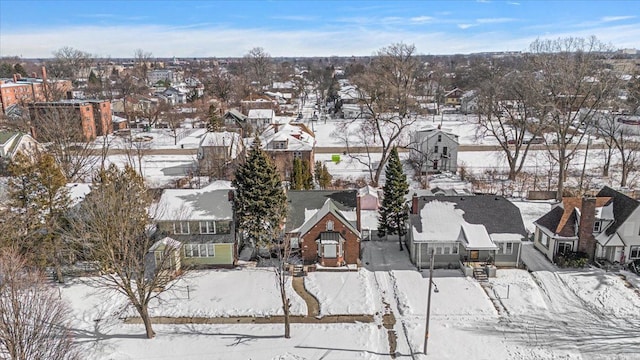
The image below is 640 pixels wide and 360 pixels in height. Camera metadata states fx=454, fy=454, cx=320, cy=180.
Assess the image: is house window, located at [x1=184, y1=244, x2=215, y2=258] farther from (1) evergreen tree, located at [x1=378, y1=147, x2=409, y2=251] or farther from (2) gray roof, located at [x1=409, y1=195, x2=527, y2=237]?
(2) gray roof, located at [x1=409, y1=195, x2=527, y2=237]

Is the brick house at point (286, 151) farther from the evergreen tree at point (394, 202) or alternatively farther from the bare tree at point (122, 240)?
the bare tree at point (122, 240)

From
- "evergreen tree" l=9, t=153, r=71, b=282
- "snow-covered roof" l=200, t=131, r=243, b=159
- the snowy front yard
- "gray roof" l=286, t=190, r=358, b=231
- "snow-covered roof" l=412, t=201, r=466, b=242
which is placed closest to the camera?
the snowy front yard

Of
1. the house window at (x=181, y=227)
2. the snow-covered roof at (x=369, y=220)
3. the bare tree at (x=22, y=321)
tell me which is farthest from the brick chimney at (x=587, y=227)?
the bare tree at (x=22, y=321)

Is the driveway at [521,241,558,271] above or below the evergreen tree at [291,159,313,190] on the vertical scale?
below

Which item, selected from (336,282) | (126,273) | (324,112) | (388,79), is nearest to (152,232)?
(126,273)

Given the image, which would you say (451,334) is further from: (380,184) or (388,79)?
(388,79)

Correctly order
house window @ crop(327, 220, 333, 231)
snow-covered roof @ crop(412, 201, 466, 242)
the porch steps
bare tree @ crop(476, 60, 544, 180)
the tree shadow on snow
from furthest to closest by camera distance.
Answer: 1. bare tree @ crop(476, 60, 544, 180)
2. house window @ crop(327, 220, 333, 231)
3. snow-covered roof @ crop(412, 201, 466, 242)
4. the porch steps
5. the tree shadow on snow

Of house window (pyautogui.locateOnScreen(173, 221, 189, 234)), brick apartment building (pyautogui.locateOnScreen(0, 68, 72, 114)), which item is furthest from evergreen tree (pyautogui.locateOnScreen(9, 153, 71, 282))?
brick apartment building (pyautogui.locateOnScreen(0, 68, 72, 114))
